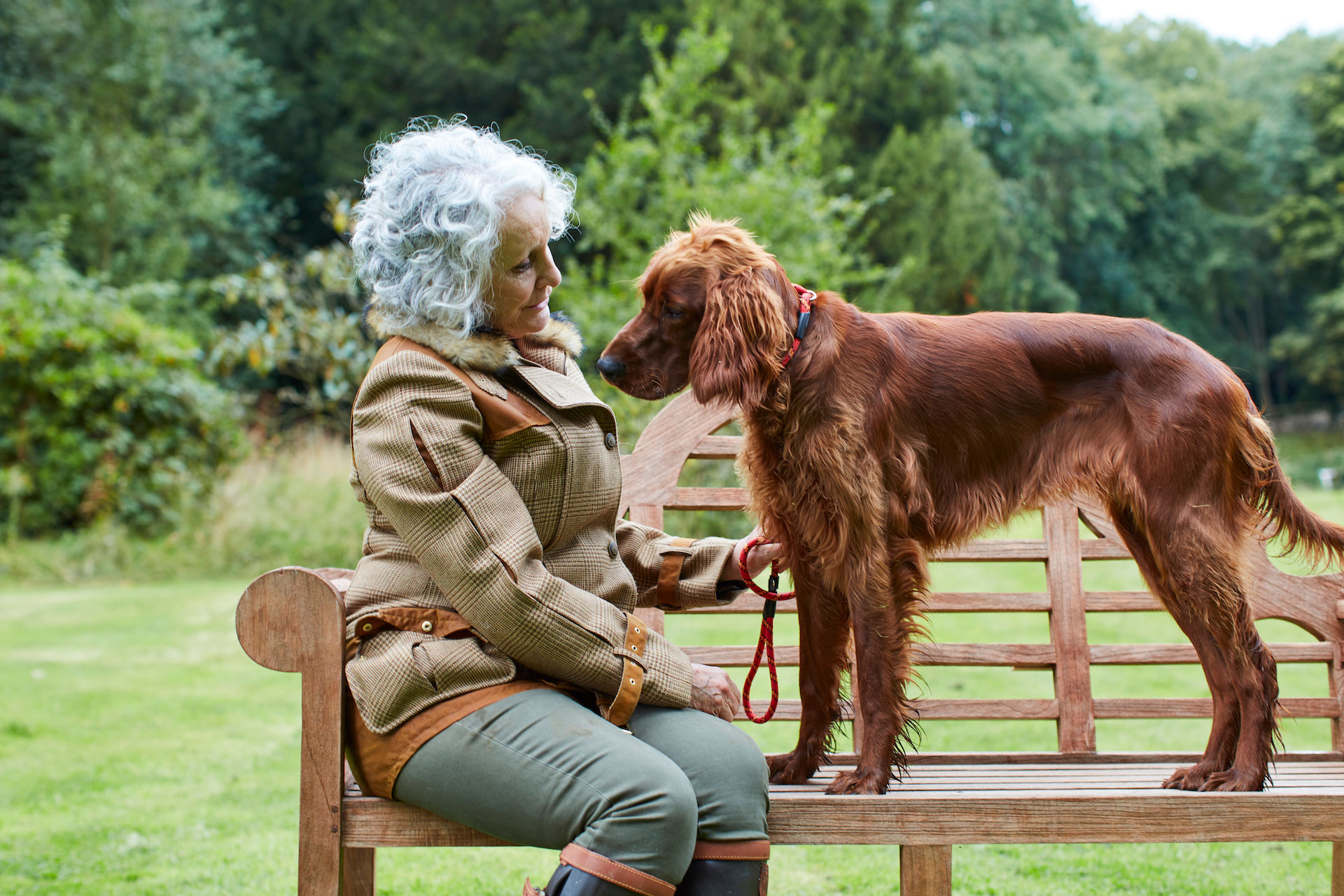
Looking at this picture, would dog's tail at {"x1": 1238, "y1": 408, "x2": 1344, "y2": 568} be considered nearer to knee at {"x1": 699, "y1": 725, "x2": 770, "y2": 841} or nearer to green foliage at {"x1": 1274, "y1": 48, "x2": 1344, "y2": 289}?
knee at {"x1": 699, "y1": 725, "x2": 770, "y2": 841}

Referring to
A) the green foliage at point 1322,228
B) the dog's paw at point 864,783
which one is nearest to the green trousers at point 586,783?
the dog's paw at point 864,783

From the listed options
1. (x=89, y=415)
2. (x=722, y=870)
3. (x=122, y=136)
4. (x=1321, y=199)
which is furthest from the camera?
(x=1321, y=199)

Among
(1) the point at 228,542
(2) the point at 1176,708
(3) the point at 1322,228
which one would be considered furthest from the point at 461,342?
(3) the point at 1322,228

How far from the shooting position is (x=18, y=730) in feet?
15.9

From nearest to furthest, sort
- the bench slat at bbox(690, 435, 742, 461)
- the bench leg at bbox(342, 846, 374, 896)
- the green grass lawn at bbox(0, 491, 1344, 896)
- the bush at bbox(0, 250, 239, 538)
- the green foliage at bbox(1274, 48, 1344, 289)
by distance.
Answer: the bench leg at bbox(342, 846, 374, 896) → the bench slat at bbox(690, 435, 742, 461) → the green grass lawn at bbox(0, 491, 1344, 896) → the bush at bbox(0, 250, 239, 538) → the green foliage at bbox(1274, 48, 1344, 289)

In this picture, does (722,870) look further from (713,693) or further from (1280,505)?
(1280,505)

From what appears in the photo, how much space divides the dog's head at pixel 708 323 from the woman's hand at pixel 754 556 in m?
0.38

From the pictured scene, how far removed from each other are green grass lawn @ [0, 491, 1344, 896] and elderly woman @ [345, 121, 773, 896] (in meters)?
1.59

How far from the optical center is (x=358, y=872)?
249 centimetres

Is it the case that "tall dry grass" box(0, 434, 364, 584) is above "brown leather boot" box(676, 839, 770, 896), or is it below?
below

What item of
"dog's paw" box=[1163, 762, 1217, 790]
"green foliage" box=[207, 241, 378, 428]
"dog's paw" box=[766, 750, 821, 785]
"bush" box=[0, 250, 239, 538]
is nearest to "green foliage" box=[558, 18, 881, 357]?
"green foliage" box=[207, 241, 378, 428]

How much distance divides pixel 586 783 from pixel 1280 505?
5.18 ft

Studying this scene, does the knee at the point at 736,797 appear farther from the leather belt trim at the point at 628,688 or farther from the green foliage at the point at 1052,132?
the green foliage at the point at 1052,132

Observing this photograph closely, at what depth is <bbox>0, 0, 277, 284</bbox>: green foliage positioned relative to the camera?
1853cm
